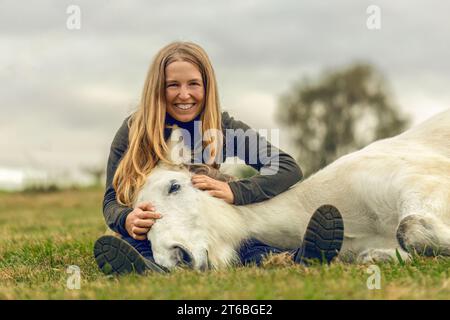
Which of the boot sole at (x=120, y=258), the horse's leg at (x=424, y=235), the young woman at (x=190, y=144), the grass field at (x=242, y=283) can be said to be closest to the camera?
the grass field at (x=242, y=283)

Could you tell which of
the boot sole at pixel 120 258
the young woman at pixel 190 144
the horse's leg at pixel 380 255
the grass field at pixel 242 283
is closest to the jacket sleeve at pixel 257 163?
the young woman at pixel 190 144

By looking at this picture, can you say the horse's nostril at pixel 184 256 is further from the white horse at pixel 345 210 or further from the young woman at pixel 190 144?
the young woman at pixel 190 144

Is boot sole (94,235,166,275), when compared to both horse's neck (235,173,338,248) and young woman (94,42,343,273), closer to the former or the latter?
young woman (94,42,343,273)

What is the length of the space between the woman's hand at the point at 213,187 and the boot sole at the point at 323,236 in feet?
1.87

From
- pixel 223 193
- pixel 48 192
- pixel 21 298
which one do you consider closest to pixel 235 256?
pixel 223 193

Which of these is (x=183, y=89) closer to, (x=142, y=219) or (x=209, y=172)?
(x=209, y=172)

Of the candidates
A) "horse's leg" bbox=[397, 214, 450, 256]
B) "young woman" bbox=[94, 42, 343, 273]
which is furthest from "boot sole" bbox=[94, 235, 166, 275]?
"horse's leg" bbox=[397, 214, 450, 256]

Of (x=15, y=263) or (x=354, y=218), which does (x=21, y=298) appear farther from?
(x=354, y=218)

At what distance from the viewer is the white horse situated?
3.91 m

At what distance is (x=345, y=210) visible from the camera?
14.5ft

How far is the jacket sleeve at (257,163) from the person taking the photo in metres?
4.34

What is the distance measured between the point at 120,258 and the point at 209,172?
84 cm

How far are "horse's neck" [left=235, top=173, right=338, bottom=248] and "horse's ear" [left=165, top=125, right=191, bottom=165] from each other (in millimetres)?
429

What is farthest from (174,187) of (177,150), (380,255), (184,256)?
(380,255)
